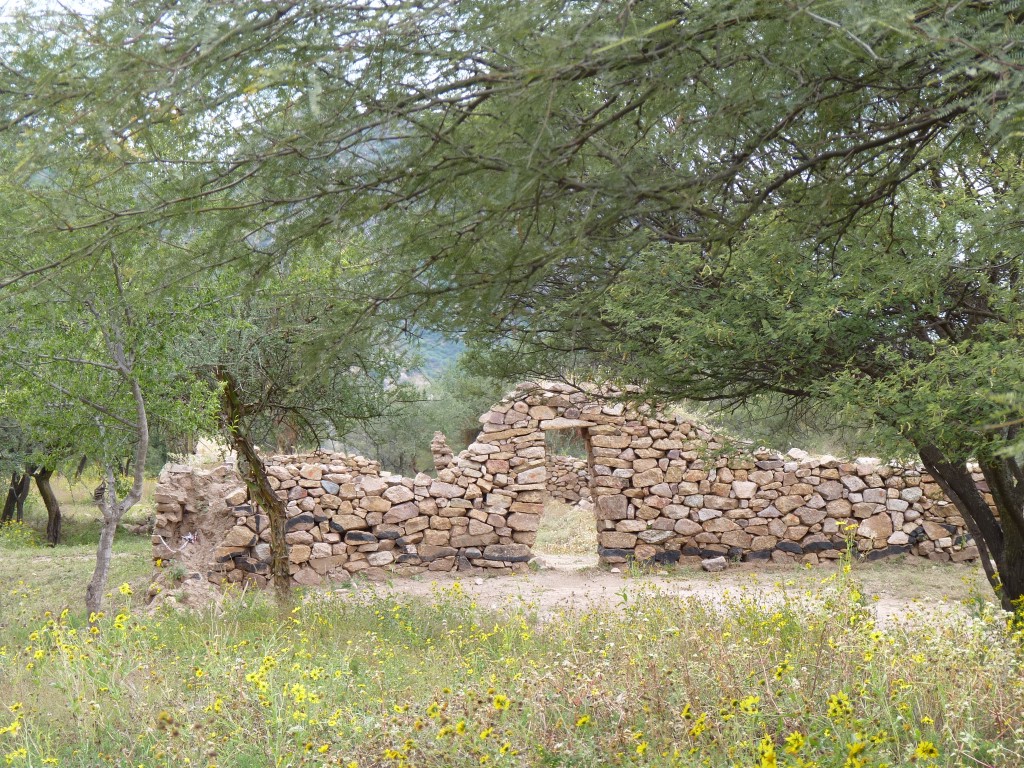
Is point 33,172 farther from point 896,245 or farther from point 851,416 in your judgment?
point 851,416

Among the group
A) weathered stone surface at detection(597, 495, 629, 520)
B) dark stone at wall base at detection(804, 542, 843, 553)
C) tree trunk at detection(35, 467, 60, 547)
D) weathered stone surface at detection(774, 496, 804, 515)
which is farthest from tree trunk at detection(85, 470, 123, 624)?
tree trunk at detection(35, 467, 60, 547)

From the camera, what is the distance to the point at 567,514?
60.8ft

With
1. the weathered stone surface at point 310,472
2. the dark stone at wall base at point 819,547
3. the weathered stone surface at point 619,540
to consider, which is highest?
the weathered stone surface at point 310,472

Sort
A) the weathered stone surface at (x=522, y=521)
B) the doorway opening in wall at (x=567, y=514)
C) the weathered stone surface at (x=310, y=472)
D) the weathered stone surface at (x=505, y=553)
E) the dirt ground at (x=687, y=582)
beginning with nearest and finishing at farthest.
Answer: the dirt ground at (x=687, y=582) < the weathered stone surface at (x=310, y=472) < the weathered stone surface at (x=505, y=553) < the weathered stone surface at (x=522, y=521) < the doorway opening in wall at (x=567, y=514)

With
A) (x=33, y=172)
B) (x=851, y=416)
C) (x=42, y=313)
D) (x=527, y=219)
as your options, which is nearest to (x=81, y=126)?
(x=33, y=172)

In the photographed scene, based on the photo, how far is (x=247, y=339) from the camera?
1062 centimetres

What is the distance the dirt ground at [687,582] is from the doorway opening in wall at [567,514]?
3.08m

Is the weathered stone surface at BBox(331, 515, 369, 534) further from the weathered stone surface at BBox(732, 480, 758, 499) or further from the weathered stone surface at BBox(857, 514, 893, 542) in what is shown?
the weathered stone surface at BBox(857, 514, 893, 542)

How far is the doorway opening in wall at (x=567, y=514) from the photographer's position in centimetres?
1620

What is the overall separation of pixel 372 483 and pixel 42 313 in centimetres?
625

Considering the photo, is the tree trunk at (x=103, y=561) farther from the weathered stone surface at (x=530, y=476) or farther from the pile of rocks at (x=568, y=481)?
the pile of rocks at (x=568, y=481)

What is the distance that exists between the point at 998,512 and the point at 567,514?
11.7m

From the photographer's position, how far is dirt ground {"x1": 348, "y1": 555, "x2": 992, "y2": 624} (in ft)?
32.7

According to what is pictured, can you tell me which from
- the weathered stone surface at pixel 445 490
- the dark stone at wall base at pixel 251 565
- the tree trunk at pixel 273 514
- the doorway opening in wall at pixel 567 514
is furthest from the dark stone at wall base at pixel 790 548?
the tree trunk at pixel 273 514
